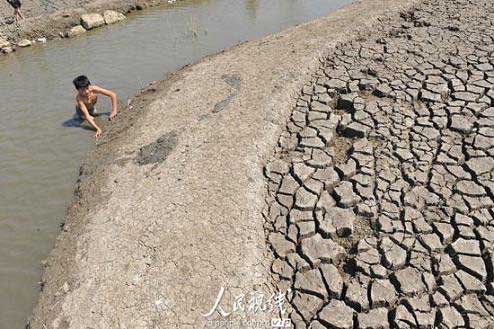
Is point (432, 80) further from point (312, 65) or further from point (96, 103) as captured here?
point (96, 103)

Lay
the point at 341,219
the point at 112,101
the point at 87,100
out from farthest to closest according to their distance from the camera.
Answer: the point at 112,101 → the point at 87,100 → the point at 341,219

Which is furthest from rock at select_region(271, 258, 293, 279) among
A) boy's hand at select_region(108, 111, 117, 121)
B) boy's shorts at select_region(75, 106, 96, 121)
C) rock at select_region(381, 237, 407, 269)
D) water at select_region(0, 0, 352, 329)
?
boy's shorts at select_region(75, 106, 96, 121)

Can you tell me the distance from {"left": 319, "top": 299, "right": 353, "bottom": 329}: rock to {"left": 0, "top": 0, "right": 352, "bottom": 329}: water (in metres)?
2.66

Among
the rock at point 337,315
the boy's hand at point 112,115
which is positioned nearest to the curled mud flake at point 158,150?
the boy's hand at point 112,115

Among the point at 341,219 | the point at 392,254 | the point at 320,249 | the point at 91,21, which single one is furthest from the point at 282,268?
the point at 91,21

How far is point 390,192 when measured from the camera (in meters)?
4.11

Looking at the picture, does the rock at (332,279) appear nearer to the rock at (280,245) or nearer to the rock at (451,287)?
the rock at (280,245)

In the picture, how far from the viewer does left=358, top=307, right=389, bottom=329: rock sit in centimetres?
312

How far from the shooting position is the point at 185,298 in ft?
11.2

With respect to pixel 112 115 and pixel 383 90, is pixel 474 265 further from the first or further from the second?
pixel 112 115

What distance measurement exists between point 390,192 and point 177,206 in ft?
→ 6.71

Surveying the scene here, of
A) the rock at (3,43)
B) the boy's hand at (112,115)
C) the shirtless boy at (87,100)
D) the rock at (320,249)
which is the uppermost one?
the rock at (3,43)

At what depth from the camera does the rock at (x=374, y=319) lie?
3119 millimetres

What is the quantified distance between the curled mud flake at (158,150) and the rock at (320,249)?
6.85ft
